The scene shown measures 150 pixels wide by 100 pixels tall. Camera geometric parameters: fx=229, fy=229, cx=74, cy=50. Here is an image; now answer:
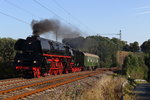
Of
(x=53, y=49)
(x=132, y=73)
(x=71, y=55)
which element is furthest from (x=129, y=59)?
(x=53, y=49)

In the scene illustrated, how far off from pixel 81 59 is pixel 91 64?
6.34 m

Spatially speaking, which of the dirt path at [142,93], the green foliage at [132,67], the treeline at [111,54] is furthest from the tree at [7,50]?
the dirt path at [142,93]

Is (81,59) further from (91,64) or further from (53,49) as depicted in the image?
(53,49)

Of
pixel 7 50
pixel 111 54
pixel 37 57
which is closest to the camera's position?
pixel 37 57

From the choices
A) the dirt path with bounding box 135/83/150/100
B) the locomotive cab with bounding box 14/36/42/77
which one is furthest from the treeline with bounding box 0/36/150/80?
the dirt path with bounding box 135/83/150/100

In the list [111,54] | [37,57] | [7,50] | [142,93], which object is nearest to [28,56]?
[37,57]

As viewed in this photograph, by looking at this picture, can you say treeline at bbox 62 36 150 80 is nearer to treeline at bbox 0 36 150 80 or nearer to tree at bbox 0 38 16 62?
treeline at bbox 0 36 150 80

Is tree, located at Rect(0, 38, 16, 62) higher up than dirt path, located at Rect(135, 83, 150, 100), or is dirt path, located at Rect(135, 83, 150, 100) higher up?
tree, located at Rect(0, 38, 16, 62)

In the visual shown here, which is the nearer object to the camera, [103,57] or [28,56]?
[28,56]

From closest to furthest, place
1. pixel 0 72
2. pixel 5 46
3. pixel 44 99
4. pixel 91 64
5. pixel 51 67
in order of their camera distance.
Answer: pixel 44 99 < pixel 51 67 < pixel 0 72 < pixel 5 46 < pixel 91 64

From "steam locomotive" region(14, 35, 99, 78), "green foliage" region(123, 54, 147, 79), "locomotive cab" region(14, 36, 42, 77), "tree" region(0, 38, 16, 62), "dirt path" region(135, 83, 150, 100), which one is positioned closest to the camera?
"dirt path" region(135, 83, 150, 100)

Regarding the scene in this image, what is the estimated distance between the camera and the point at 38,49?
20.3 m

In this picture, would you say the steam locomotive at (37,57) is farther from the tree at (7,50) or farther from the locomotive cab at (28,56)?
the tree at (7,50)

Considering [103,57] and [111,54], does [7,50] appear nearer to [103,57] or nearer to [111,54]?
[103,57]
